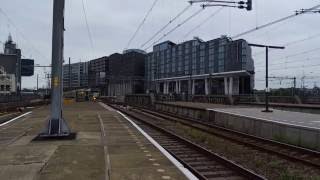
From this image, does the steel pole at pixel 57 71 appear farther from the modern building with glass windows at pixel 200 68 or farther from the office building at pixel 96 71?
the office building at pixel 96 71

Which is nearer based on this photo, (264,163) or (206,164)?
(206,164)

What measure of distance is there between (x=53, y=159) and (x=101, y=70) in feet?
385

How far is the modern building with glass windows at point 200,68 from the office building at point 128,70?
2.15 metres

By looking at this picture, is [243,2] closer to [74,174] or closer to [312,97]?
[74,174]

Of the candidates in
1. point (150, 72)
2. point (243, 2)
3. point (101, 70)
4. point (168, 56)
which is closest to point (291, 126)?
point (243, 2)

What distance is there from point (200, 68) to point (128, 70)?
23.1 metres

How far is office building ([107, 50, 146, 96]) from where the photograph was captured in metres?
105

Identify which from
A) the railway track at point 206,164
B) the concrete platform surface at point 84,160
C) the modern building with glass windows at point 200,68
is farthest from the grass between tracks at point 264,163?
the modern building with glass windows at point 200,68

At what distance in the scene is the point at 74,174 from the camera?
989cm

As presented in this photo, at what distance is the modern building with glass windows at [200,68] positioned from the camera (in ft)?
268

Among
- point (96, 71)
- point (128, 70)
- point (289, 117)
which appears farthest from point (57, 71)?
point (96, 71)

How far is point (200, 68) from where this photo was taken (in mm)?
99000

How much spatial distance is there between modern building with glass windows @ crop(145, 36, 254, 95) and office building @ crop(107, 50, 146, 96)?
2148mm

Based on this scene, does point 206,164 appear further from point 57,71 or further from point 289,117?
point 289,117
